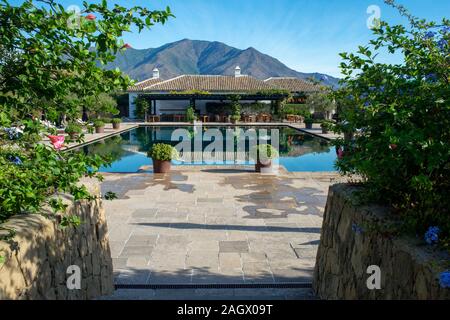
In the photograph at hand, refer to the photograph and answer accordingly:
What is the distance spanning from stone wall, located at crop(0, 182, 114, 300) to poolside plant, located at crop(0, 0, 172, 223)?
22 cm

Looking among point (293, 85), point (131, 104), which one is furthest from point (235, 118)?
point (293, 85)

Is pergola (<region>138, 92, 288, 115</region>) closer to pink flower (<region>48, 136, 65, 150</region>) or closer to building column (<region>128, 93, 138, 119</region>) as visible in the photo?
building column (<region>128, 93, 138, 119</region>)

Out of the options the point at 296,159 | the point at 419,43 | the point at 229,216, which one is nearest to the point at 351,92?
the point at 419,43

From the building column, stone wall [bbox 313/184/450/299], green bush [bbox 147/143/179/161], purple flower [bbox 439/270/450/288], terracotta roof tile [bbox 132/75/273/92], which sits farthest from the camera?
the building column

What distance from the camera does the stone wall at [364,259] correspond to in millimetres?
2135

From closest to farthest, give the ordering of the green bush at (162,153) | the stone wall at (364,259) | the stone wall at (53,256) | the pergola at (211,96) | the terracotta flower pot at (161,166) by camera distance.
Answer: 1. the stone wall at (364,259)
2. the stone wall at (53,256)
3. the green bush at (162,153)
4. the terracotta flower pot at (161,166)
5. the pergola at (211,96)

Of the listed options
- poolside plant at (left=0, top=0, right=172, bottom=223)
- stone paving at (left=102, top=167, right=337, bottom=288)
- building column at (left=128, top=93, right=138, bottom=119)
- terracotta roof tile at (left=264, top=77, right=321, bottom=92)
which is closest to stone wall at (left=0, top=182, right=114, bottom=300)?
poolside plant at (left=0, top=0, right=172, bottom=223)

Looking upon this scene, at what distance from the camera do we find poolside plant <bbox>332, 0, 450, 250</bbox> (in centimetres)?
236

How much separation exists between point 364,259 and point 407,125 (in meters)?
1.09

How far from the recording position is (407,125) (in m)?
2.51

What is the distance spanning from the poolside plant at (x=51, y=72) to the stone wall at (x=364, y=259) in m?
1.93

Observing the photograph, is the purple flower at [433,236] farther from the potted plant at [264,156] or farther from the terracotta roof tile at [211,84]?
the terracotta roof tile at [211,84]

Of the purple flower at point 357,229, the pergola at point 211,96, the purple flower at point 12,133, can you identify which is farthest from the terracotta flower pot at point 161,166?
the pergola at point 211,96

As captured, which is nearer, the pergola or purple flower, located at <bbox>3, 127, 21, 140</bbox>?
purple flower, located at <bbox>3, 127, 21, 140</bbox>
